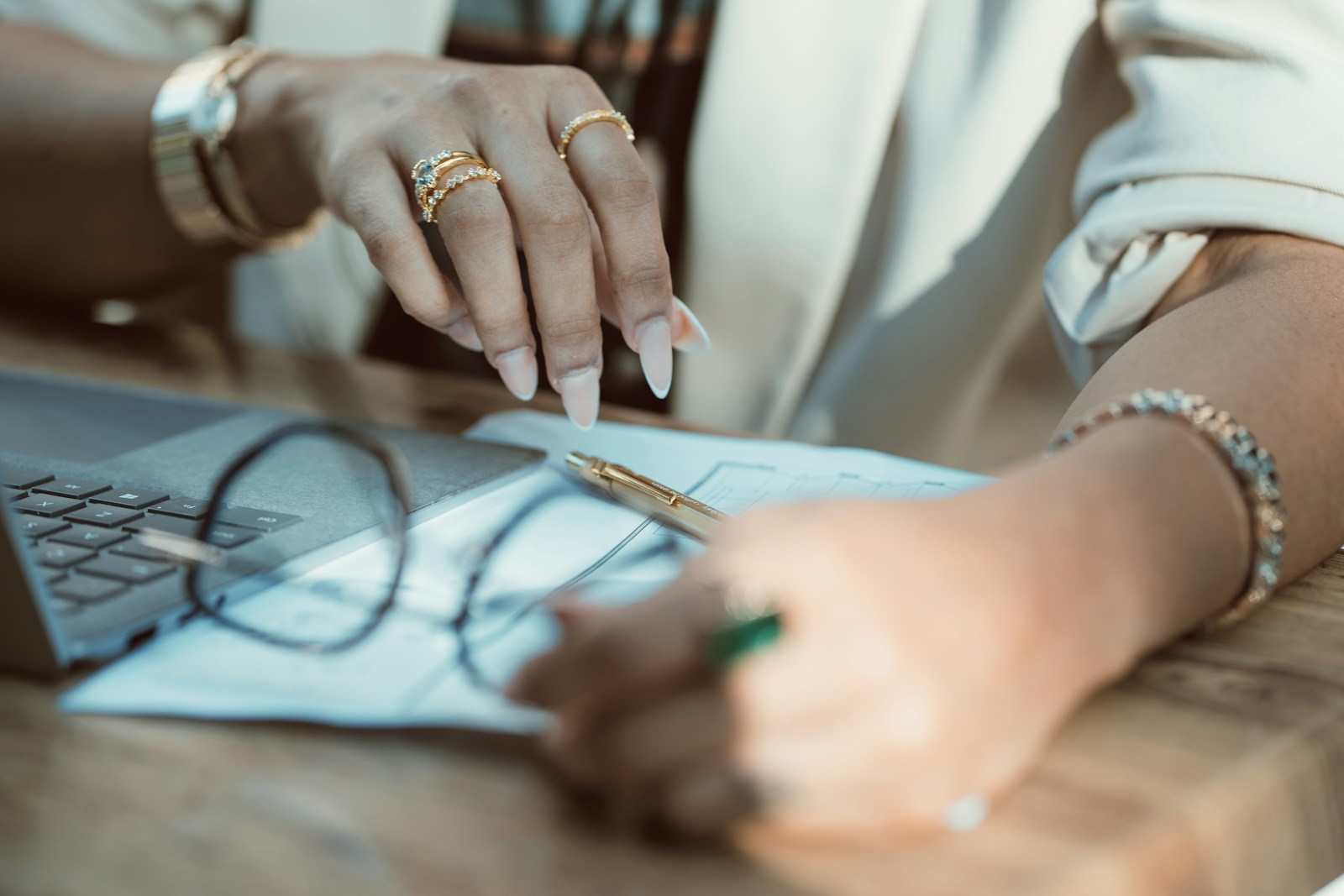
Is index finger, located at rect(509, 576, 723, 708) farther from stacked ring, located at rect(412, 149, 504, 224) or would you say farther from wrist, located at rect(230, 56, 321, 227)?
wrist, located at rect(230, 56, 321, 227)

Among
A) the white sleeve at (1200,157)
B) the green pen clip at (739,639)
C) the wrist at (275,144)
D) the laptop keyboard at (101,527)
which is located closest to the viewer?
the green pen clip at (739,639)

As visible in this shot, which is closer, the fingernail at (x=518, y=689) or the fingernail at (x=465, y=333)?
the fingernail at (x=518, y=689)

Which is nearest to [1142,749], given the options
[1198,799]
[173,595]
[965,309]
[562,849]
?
[1198,799]

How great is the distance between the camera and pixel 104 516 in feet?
1.25

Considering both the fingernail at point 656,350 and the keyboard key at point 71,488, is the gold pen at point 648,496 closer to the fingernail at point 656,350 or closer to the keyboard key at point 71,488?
the fingernail at point 656,350

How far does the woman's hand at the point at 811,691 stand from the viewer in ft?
0.76

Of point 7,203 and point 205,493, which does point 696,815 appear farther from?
point 7,203

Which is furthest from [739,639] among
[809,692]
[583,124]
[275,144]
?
[275,144]

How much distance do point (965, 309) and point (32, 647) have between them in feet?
2.01

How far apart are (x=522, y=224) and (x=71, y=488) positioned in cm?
21

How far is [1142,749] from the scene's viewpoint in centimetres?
27

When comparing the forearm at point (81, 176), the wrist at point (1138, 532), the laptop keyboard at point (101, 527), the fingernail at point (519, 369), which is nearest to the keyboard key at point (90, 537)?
the laptop keyboard at point (101, 527)

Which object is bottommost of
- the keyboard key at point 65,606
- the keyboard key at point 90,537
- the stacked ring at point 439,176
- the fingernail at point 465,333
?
the keyboard key at point 90,537

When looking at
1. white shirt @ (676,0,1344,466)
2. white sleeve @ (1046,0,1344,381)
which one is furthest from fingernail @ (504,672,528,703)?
white shirt @ (676,0,1344,466)
